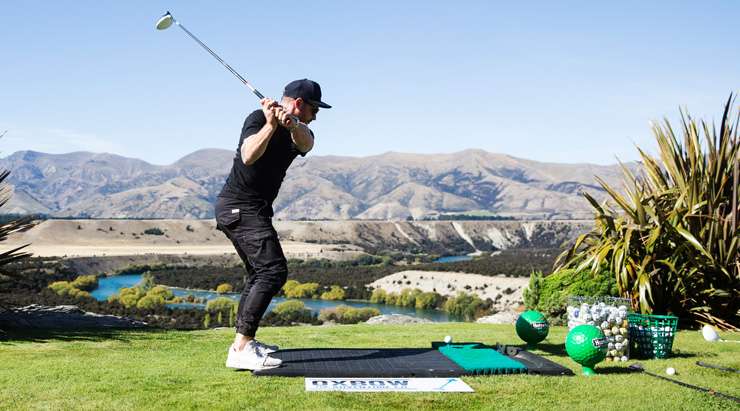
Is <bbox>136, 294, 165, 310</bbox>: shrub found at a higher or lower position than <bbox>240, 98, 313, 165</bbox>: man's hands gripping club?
lower

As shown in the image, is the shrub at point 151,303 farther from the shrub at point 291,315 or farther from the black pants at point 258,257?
the black pants at point 258,257

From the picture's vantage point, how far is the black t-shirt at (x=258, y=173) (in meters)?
6.05

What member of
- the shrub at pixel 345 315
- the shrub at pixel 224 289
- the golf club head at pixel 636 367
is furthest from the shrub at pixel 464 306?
the golf club head at pixel 636 367

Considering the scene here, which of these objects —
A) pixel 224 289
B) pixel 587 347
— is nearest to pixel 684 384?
pixel 587 347

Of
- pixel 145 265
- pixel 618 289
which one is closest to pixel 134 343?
pixel 618 289

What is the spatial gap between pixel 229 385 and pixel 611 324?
4.09 m

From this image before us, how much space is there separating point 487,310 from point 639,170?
39.0 m

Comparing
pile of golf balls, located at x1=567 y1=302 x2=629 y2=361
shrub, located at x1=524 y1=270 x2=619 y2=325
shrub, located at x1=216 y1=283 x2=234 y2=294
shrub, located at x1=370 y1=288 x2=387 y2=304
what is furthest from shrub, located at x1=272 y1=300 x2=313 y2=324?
pile of golf balls, located at x1=567 y1=302 x2=629 y2=361

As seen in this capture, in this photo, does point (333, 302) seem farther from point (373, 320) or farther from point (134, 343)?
point (134, 343)

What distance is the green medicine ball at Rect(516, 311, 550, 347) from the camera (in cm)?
772

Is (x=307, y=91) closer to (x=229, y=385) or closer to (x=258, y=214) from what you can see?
(x=258, y=214)

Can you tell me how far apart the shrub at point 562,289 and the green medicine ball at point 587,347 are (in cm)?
469

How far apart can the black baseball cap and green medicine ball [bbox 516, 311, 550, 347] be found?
3.39m

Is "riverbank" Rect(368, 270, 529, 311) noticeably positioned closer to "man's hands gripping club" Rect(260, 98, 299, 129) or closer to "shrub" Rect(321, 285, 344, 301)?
"shrub" Rect(321, 285, 344, 301)
